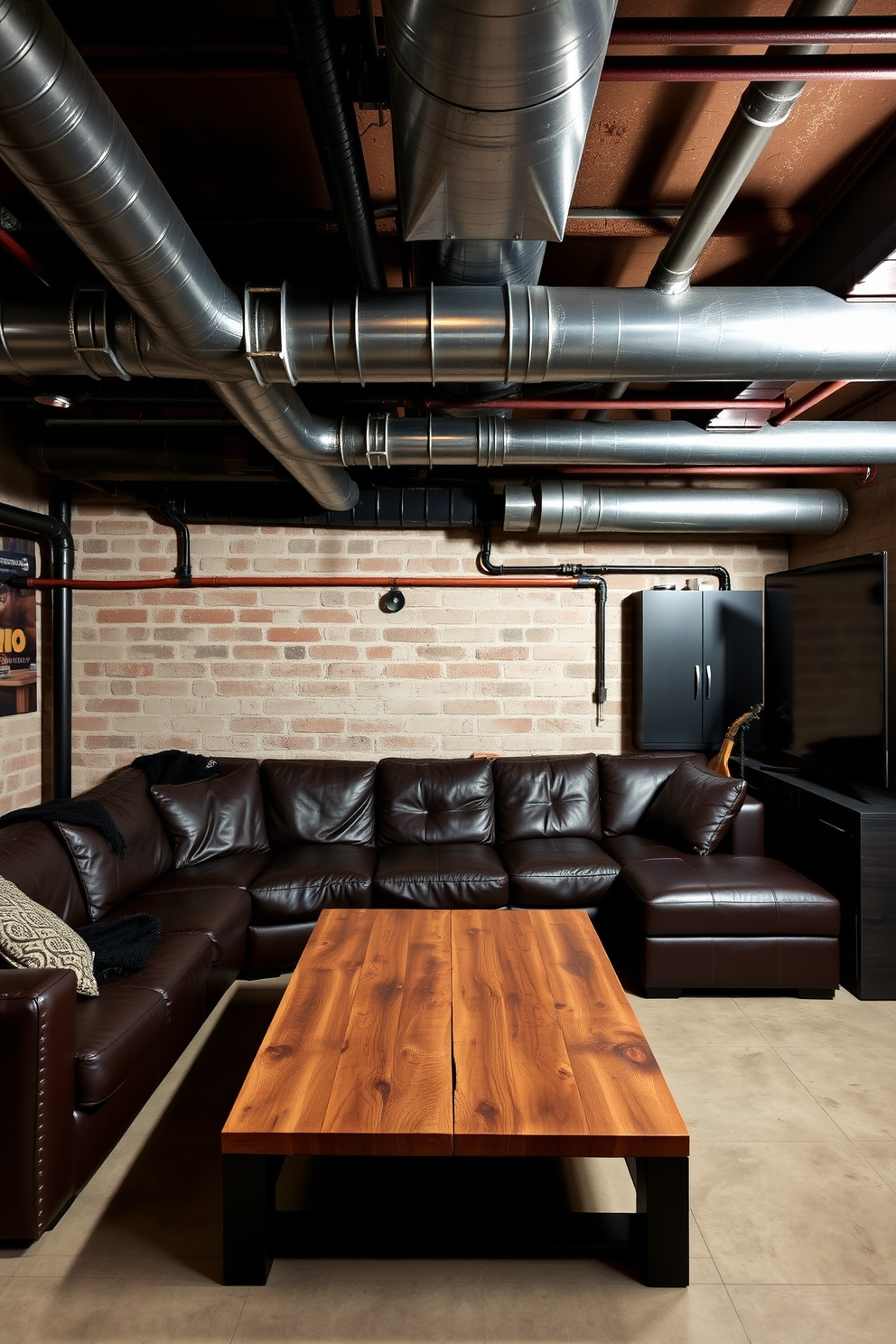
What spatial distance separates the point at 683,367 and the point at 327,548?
2.79m

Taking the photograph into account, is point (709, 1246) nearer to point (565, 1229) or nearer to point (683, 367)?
point (565, 1229)

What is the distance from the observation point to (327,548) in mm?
4637

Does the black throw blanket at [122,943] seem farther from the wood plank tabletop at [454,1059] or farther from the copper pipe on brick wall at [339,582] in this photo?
the copper pipe on brick wall at [339,582]

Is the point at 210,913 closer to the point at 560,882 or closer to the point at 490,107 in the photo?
the point at 560,882

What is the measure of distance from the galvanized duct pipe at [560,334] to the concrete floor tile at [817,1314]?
232 cm

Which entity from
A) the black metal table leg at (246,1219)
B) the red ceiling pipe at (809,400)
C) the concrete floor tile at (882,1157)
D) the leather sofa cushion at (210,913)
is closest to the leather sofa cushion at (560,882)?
the leather sofa cushion at (210,913)

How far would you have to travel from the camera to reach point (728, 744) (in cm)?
422

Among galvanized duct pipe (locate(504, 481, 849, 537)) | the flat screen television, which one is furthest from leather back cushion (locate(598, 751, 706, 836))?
galvanized duct pipe (locate(504, 481, 849, 537))

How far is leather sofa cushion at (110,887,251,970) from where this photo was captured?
296cm

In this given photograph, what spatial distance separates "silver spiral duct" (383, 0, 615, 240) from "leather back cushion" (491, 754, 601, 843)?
306 cm

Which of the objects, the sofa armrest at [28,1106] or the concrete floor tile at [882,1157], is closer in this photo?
the sofa armrest at [28,1106]

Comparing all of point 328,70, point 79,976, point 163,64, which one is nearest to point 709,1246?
point 79,976

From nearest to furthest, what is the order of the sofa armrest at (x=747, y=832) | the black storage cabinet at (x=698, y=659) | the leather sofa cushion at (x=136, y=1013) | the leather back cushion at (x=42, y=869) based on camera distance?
1. the leather sofa cushion at (x=136, y=1013)
2. the leather back cushion at (x=42, y=869)
3. the sofa armrest at (x=747, y=832)
4. the black storage cabinet at (x=698, y=659)

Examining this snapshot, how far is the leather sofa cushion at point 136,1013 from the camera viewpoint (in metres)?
2.02
